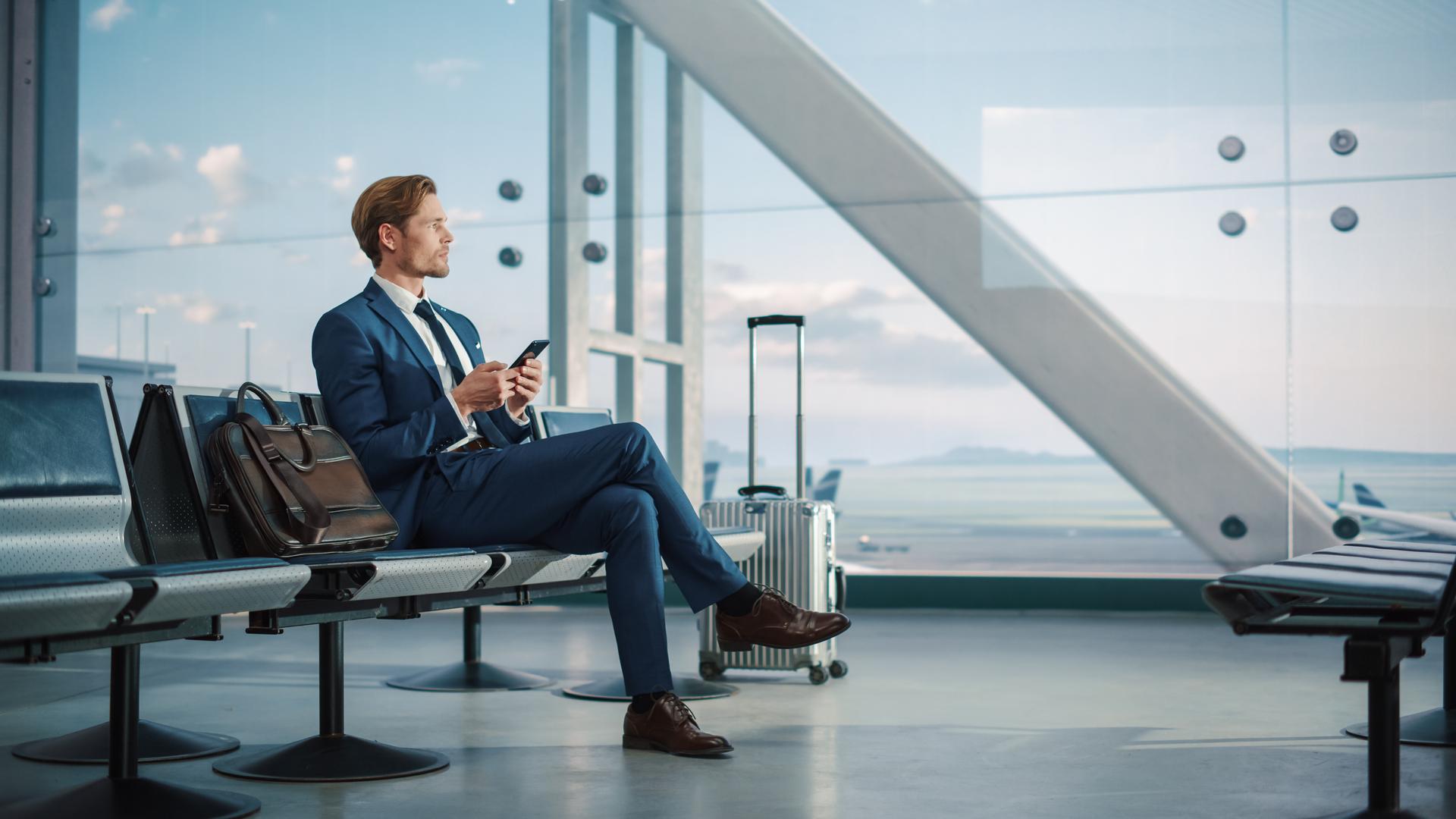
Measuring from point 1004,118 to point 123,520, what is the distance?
514 cm

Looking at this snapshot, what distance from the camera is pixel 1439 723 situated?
3650mm

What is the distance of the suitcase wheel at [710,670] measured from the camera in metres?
4.69

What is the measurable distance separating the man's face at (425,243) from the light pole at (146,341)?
4690mm

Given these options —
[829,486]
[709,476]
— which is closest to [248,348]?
[709,476]

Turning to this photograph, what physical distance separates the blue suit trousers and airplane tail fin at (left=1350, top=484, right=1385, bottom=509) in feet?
13.9

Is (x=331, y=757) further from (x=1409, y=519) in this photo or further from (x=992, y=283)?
(x=1409, y=519)

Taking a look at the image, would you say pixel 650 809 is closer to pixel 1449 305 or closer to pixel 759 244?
pixel 759 244

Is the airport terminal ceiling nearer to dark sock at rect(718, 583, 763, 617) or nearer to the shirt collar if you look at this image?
the shirt collar

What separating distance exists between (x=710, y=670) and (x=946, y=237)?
3045 mm

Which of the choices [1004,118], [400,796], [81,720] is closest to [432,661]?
[81,720]

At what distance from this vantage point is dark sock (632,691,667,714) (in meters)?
3.32

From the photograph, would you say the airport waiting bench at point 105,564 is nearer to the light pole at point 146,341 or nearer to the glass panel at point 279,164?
the glass panel at point 279,164

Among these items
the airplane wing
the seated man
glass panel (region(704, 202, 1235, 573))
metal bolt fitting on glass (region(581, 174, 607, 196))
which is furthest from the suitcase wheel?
the airplane wing

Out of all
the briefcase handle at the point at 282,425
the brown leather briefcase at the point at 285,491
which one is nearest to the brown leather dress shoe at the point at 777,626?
the brown leather briefcase at the point at 285,491
